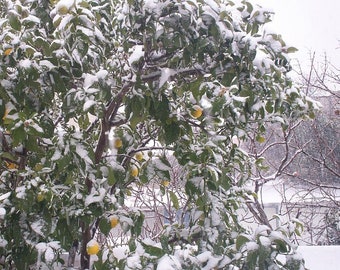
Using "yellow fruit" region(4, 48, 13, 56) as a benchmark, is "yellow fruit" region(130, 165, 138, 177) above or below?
below

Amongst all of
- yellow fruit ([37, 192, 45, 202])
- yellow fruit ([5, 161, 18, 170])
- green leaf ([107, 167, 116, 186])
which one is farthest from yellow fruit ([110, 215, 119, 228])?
yellow fruit ([5, 161, 18, 170])

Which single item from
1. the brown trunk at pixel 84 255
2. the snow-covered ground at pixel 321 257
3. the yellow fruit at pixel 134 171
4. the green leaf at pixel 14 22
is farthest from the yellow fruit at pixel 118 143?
the snow-covered ground at pixel 321 257

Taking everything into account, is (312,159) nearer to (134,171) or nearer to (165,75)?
(134,171)

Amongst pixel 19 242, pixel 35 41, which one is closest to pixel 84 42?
pixel 35 41

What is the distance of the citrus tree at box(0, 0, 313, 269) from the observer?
1217 mm

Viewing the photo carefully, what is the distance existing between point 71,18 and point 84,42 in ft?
0.28

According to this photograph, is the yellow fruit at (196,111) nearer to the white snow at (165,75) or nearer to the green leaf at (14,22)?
the white snow at (165,75)

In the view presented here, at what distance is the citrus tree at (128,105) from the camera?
3.99 feet

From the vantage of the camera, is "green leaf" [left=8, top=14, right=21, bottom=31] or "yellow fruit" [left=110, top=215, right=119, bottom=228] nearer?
"green leaf" [left=8, top=14, right=21, bottom=31]

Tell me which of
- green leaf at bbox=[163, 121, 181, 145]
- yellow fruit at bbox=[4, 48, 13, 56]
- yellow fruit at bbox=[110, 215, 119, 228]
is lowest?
yellow fruit at bbox=[110, 215, 119, 228]

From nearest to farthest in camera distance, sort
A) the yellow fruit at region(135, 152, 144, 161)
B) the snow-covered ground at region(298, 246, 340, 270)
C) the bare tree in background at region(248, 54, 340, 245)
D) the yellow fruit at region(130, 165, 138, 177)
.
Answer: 1. the yellow fruit at region(130, 165, 138, 177)
2. the yellow fruit at region(135, 152, 144, 161)
3. the snow-covered ground at region(298, 246, 340, 270)
4. the bare tree in background at region(248, 54, 340, 245)

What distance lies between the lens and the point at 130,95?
1.36 m

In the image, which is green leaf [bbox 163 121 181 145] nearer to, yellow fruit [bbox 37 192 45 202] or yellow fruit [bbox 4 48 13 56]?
yellow fruit [bbox 37 192 45 202]

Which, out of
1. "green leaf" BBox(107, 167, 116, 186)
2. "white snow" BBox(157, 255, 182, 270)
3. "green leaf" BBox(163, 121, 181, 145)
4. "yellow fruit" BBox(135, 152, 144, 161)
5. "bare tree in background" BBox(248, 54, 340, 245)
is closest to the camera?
"white snow" BBox(157, 255, 182, 270)
